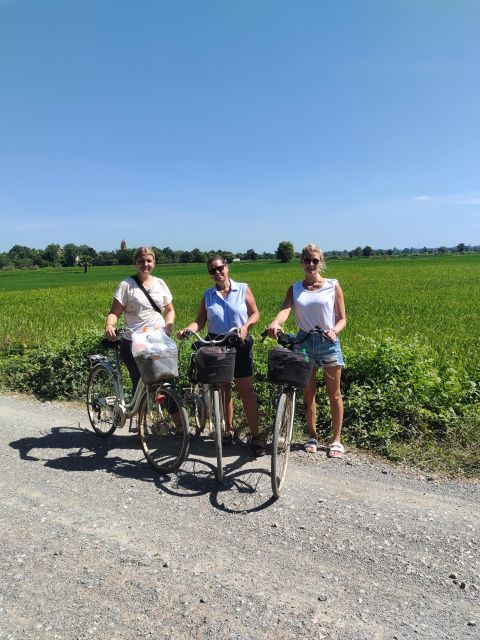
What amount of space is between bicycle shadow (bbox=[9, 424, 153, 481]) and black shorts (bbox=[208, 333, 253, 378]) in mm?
1308

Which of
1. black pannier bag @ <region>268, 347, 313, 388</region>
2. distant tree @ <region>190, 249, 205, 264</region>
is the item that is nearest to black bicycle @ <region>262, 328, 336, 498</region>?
black pannier bag @ <region>268, 347, 313, 388</region>

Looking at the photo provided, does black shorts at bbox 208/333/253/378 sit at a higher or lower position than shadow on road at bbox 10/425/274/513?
higher

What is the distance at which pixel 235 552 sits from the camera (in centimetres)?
301

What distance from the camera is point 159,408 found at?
14.4 ft

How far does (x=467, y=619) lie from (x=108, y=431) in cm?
389

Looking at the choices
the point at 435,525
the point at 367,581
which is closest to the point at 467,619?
the point at 367,581

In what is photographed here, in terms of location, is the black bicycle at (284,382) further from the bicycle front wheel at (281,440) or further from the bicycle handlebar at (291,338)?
the bicycle handlebar at (291,338)

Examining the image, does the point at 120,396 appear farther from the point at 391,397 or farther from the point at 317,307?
the point at 391,397

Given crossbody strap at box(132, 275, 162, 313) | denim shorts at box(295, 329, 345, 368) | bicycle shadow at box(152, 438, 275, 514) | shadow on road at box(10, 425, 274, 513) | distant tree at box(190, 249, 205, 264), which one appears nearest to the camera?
bicycle shadow at box(152, 438, 275, 514)

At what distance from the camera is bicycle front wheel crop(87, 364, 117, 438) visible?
5.02 m

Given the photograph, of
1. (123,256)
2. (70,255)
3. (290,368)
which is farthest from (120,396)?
(70,255)

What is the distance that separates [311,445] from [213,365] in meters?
1.54

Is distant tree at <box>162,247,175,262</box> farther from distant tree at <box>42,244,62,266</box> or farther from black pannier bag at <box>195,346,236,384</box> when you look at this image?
black pannier bag at <box>195,346,236,384</box>

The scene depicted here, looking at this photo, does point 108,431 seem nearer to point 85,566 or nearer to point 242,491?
point 242,491
